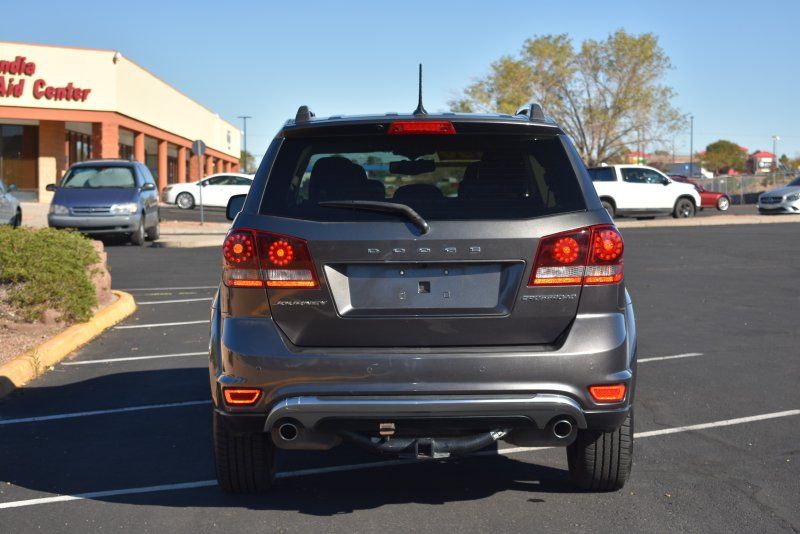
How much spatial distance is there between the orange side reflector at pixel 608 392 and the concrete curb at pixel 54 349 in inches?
196

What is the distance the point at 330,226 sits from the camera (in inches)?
176

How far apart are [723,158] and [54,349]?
14387 cm

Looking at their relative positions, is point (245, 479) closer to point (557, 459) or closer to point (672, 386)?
point (557, 459)

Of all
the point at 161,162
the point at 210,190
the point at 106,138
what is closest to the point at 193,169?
the point at 161,162

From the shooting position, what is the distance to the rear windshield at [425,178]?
4555 mm

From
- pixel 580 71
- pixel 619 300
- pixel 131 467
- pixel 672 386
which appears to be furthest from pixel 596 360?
pixel 580 71

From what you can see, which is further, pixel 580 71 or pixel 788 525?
pixel 580 71

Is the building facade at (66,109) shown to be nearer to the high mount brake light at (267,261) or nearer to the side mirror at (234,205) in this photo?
the side mirror at (234,205)

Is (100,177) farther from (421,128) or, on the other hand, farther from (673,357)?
(421,128)

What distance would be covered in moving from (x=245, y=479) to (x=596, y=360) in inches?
70.5

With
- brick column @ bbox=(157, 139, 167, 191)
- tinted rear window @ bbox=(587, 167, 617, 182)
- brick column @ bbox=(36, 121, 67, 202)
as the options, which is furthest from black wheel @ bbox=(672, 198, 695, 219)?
brick column @ bbox=(157, 139, 167, 191)

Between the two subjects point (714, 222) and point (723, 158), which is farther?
point (723, 158)

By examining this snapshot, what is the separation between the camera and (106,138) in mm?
44406

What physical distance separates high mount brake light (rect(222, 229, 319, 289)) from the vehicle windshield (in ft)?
65.7
